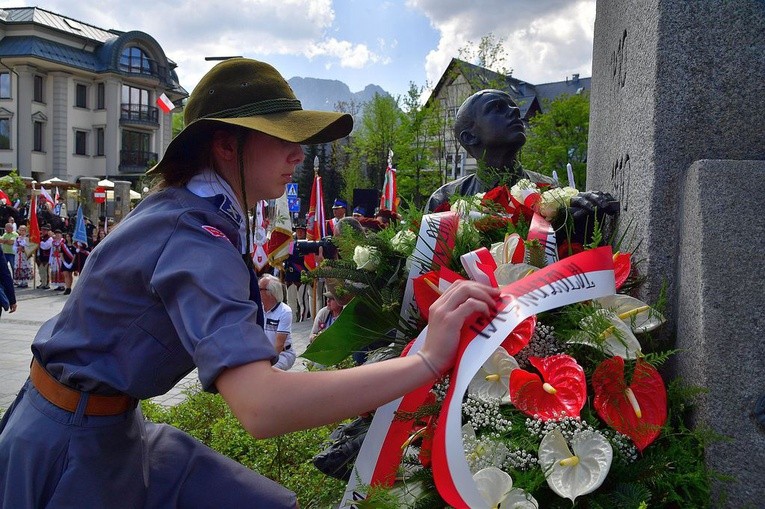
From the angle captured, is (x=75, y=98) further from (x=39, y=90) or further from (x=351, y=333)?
(x=351, y=333)

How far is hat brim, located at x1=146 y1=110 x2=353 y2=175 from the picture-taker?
175 centimetres

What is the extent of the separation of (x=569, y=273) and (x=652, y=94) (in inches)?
35.1

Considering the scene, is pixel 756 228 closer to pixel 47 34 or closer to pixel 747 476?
pixel 747 476

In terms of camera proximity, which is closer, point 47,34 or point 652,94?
point 652,94

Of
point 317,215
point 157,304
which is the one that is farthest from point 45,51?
point 157,304

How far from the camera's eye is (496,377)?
1.97m

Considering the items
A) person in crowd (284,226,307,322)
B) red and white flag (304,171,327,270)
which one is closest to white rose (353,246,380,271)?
person in crowd (284,226,307,322)

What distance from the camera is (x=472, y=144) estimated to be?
3.65 meters

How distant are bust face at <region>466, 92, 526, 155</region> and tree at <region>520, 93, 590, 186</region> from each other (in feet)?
94.0

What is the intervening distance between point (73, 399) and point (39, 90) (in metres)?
50.4

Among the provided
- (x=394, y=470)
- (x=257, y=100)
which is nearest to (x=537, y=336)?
(x=394, y=470)

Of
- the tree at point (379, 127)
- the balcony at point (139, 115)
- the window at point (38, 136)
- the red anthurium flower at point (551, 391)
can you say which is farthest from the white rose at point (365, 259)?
the balcony at point (139, 115)

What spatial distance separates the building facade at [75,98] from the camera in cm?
4438

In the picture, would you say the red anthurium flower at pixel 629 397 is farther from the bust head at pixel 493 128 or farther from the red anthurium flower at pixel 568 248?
the bust head at pixel 493 128
